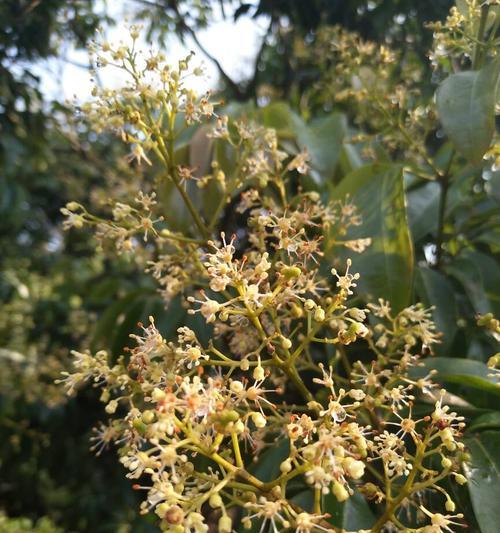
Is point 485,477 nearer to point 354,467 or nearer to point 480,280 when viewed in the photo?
point 354,467

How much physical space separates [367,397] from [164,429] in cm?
33

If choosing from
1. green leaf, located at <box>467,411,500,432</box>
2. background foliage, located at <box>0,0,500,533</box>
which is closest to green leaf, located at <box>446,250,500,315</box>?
background foliage, located at <box>0,0,500,533</box>

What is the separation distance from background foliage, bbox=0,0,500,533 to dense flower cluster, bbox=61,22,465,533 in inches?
3.1

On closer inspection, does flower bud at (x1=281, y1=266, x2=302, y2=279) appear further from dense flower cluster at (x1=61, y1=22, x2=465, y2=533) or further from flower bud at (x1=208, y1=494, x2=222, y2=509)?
flower bud at (x1=208, y1=494, x2=222, y2=509)

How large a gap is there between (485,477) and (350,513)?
0.65 feet

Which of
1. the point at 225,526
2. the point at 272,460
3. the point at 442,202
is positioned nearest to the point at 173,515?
the point at 225,526

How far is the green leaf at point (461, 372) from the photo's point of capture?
0.96 m

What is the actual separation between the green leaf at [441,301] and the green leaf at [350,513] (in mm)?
398

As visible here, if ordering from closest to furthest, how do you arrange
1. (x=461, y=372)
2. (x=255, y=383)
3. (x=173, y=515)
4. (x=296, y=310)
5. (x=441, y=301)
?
(x=173, y=515) → (x=255, y=383) → (x=296, y=310) → (x=461, y=372) → (x=441, y=301)

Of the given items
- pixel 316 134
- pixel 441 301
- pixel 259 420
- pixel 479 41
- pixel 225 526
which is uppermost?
pixel 316 134

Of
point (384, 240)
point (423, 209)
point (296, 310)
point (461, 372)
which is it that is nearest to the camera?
point (296, 310)

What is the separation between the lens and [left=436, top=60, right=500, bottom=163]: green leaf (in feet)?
3.23

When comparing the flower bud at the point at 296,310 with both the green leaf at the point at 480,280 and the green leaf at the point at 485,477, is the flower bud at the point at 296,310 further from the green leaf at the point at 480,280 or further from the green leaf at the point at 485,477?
the green leaf at the point at 480,280

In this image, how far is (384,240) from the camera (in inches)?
44.5
